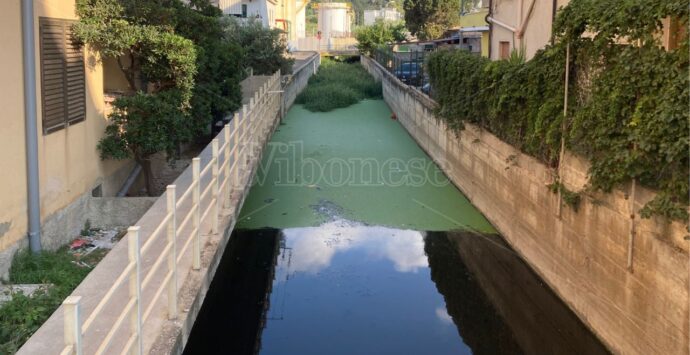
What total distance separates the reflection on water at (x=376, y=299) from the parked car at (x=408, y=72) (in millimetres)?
14685

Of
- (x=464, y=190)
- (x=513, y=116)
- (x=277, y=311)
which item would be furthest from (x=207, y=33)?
(x=277, y=311)

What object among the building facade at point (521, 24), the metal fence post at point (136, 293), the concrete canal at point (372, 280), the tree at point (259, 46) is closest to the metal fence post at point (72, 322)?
the metal fence post at point (136, 293)

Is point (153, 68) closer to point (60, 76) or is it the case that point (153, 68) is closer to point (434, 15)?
Answer: point (60, 76)

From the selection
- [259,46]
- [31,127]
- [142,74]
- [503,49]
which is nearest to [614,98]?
[31,127]

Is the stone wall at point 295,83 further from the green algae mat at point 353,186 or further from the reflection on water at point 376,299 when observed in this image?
the reflection on water at point 376,299

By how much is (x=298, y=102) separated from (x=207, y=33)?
1530cm

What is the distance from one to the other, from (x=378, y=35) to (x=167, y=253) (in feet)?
157

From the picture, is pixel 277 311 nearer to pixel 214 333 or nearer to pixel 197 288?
pixel 214 333

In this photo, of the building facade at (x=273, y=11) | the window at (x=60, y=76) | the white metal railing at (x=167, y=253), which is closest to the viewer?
the white metal railing at (x=167, y=253)


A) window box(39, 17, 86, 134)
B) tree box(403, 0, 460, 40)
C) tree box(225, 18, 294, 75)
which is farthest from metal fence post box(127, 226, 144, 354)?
tree box(403, 0, 460, 40)

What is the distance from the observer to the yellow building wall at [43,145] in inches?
291

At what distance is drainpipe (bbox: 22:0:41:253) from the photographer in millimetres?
7777

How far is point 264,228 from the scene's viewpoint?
11.7 m

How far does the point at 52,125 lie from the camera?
28.3 feet
